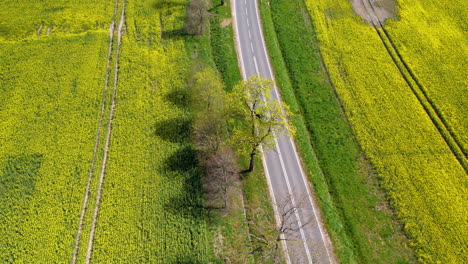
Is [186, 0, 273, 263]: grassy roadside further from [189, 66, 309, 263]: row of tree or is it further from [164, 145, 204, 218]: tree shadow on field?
[164, 145, 204, 218]: tree shadow on field

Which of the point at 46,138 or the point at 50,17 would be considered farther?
the point at 50,17

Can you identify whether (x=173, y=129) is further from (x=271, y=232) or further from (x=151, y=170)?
(x=271, y=232)

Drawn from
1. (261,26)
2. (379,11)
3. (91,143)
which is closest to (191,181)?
(91,143)

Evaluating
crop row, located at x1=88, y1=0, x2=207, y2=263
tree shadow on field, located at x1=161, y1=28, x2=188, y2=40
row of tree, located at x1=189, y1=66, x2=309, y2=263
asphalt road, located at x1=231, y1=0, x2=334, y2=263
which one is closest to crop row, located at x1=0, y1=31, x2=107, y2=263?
crop row, located at x1=88, y1=0, x2=207, y2=263

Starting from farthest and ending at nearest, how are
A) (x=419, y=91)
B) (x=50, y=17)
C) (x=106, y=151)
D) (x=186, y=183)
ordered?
1. (x=50, y=17)
2. (x=419, y=91)
3. (x=106, y=151)
4. (x=186, y=183)

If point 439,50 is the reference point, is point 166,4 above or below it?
above

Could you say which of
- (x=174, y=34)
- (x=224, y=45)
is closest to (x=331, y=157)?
(x=224, y=45)
